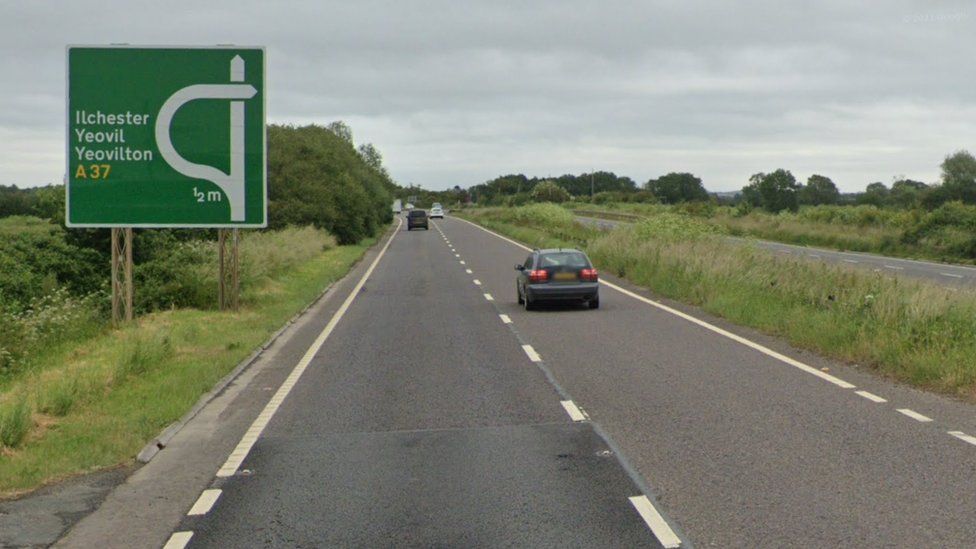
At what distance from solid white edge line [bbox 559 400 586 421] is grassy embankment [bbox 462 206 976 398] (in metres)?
4.22

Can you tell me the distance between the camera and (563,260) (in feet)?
74.8

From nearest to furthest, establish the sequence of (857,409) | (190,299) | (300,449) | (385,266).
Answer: (300,449), (857,409), (190,299), (385,266)

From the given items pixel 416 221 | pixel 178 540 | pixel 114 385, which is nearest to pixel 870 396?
pixel 178 540

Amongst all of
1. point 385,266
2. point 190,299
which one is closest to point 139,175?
point 190,299

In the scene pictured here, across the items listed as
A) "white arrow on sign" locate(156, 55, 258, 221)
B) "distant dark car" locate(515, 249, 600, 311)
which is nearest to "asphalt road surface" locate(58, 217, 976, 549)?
"white arrow on sign" locate(156, 55, 258, 221)

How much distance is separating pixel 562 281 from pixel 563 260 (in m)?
0.61

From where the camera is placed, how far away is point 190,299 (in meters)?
23.2

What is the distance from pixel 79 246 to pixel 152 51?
9356 mm

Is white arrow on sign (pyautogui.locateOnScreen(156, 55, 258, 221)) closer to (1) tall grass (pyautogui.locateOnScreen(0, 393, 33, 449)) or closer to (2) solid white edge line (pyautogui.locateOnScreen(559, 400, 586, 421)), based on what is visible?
(1) tall grass (pyautogui.locateOnScreen(0, 393, 33, 449))

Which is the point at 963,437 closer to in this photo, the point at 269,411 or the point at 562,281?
the point at 269,411

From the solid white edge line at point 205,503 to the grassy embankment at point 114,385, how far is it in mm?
1458

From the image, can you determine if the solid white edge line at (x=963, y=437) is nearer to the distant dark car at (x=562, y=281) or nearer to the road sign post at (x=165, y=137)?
the distant dark car at (x=562, y=281)

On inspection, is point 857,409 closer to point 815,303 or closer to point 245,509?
point 245,509

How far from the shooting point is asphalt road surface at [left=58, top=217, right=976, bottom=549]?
6.43 metres
